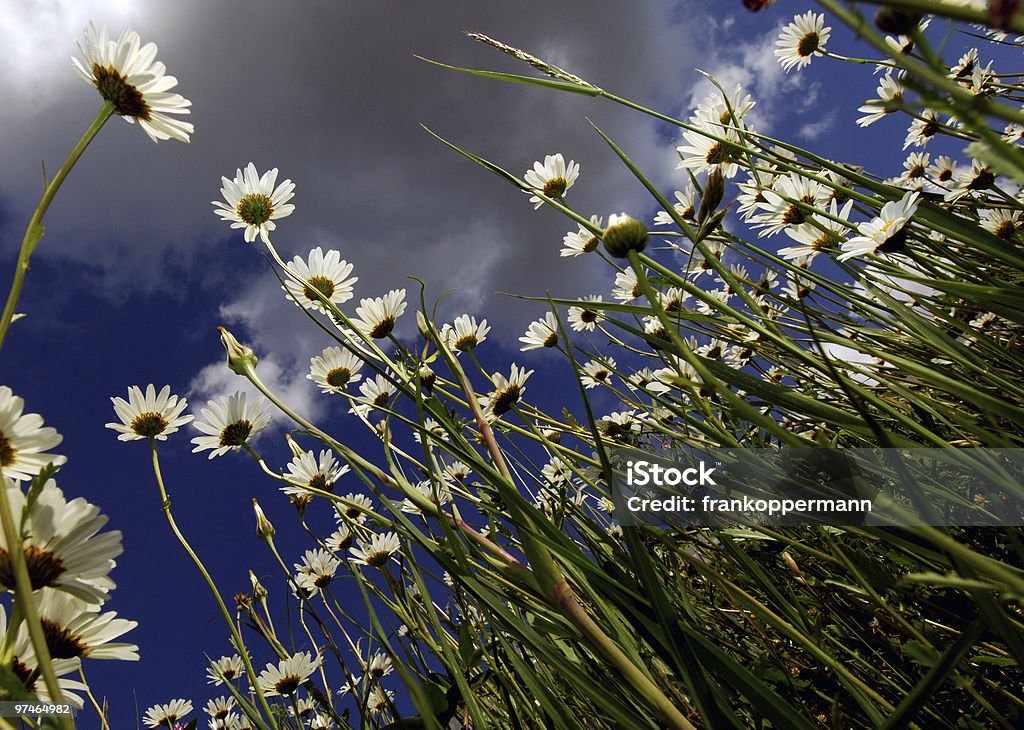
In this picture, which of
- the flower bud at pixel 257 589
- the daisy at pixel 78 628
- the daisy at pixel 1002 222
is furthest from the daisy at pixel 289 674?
the daisy at pixel 1002 222

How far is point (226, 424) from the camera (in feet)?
3.67

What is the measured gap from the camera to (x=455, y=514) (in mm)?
657

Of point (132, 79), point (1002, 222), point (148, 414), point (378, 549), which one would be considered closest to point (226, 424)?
point (148, 414)

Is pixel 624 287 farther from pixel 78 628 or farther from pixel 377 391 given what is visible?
pixel 78 628

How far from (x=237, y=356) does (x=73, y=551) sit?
0.54 meters

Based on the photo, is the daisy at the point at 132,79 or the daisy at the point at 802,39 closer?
the daisy at the point at 132,79

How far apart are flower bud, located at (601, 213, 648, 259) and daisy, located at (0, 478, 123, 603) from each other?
42 centimetres

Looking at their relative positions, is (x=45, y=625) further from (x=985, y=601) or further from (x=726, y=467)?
(x=726, y=467)

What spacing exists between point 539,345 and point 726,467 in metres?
1.07

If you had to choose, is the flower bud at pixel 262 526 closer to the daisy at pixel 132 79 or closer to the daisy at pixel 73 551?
the daisy at pixel 132 79

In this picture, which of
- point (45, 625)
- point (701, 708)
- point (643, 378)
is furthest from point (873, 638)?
point (643, 378)

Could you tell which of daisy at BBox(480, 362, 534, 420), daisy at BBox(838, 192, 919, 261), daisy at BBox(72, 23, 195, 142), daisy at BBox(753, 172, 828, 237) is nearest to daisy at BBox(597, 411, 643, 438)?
daisy at BBox(480, 362, 534, 420)

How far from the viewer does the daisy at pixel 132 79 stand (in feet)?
2.05

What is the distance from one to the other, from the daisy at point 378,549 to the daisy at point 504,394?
363mm
